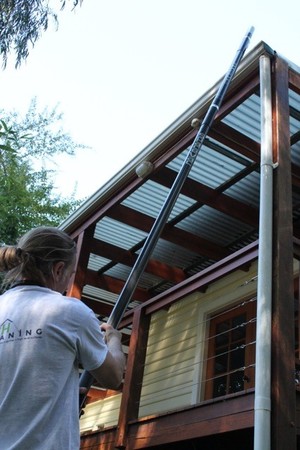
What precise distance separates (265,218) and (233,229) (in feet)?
10.1

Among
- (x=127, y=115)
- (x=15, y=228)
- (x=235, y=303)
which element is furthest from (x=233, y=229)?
(x=127, y=115)

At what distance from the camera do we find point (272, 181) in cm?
475

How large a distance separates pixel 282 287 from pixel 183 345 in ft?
14.7

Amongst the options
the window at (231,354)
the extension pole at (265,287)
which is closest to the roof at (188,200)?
the extension pole at (265,287)

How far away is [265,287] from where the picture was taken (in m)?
4.25

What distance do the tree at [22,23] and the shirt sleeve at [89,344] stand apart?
5737 millimetres

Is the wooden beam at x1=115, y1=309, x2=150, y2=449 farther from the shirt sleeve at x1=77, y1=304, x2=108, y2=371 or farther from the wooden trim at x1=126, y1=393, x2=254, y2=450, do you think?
the shirt sleeve at x1=77, y1=304, x2=108, y2=371

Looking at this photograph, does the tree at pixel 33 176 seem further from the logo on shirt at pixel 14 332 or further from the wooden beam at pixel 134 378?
the logo on shirt at pixel 14 332

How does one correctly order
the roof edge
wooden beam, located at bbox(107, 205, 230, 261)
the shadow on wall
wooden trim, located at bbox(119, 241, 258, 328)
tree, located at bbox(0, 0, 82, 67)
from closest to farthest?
1. the shadow on wall
2. wooden trim, located at bbox(119, 241, 258, 328)
3. the roof edge
4. tree, located at bbox(0, 0, 82, 67)
5. wooden beam, located at bbox(107, 205, 230, 261)

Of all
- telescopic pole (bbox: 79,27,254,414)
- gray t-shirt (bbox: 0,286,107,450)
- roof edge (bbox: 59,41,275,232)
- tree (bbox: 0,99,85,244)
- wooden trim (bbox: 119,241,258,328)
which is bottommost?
gray t-shirt (bbox: 0,286,107,450)

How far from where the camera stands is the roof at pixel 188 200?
5.70m

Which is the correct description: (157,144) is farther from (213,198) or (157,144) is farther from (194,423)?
(194,423)

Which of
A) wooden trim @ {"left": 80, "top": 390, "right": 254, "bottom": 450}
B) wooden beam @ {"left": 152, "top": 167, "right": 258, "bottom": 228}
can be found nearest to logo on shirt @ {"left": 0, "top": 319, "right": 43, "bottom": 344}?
wooden trim @ {"left": 80, "top": 390, "right": 254, "bottom": 450}

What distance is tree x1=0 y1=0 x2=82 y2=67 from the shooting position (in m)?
6.99
